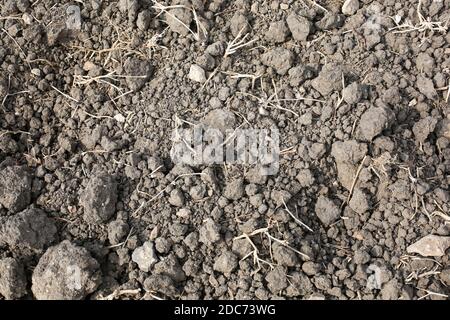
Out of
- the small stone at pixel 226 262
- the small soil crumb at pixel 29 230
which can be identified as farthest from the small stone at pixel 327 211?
the small soil crumb at pixel 29 230

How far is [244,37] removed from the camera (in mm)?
2600

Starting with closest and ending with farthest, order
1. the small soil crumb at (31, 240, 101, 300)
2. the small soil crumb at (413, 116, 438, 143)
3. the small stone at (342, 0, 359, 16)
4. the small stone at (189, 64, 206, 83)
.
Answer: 1. the small soil crumb at (31, 240, 101, 300)
2. the small soil crumb at (413, 116, 438, 143)
3. the small stone at (189, 64, 206, 83)
4. the small stone at (342, 0, 359, 16)

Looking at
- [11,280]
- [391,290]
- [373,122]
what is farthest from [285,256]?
[11,280]

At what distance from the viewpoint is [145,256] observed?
2.26m

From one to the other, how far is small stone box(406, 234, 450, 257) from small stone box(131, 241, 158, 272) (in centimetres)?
116

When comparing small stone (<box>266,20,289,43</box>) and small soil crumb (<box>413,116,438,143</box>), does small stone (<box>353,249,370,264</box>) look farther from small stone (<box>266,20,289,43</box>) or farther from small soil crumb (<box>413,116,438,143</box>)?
small stone (<box>266,20,289,43</box>)

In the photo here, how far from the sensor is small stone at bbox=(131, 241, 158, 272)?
225 cm

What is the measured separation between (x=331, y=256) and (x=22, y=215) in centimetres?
141

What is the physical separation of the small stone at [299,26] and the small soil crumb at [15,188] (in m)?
1.50

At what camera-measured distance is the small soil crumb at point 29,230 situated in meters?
2.24

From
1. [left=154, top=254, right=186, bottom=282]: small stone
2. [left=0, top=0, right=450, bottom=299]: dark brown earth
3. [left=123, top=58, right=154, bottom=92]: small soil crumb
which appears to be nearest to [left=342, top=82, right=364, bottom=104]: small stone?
[left=0, top=0, right=450, bottom=299]: dark brown earth

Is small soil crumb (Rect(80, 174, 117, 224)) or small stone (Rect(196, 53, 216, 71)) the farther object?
small stone (Rect(196, 53, 216, 71))

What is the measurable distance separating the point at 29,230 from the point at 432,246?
180 centimetres

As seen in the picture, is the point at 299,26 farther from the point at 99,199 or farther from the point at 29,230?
the point at 29,230
